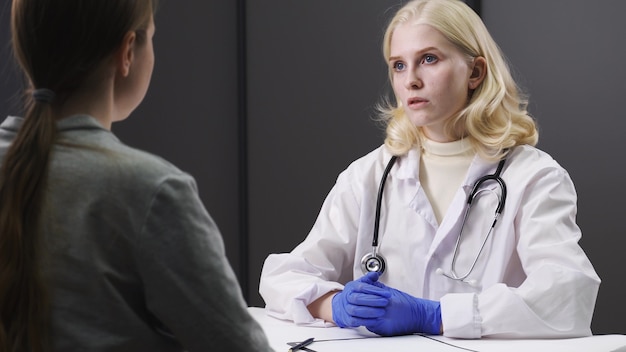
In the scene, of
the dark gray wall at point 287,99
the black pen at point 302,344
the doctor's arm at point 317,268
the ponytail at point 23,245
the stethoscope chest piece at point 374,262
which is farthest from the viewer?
the dark gray wall at point 287,99

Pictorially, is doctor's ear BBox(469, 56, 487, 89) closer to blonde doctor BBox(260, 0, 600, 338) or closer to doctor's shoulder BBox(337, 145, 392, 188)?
blonde doctor BBox(260, 0, 600, 338)

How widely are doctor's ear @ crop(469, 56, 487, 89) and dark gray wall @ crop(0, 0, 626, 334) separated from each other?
67 centimetres

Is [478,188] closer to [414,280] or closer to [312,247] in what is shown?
[414,280]

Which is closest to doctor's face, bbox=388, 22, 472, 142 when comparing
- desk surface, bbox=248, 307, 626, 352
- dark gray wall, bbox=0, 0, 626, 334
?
desk surface, bbox=248, 307, 626, 352

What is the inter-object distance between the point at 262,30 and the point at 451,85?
143 centimetres

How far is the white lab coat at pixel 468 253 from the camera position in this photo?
1.78 meters

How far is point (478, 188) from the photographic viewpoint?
2037 millimetres

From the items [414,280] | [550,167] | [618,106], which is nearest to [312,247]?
[414,280]

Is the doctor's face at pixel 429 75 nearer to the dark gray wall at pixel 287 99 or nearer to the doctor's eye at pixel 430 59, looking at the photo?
the doctor's eye at pixel 430 59

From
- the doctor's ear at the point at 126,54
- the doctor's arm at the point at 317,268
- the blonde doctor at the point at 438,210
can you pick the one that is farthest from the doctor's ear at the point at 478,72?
the doctor's ear at the point at 126,54

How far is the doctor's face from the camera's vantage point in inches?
81.8

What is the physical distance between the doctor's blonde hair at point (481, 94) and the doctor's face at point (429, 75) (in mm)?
25

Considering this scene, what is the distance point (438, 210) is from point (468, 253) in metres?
0.14

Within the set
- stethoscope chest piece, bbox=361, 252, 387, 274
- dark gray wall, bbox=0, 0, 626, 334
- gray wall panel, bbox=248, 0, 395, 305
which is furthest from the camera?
gray wall panel, bbox=248, 0, 395, 305
